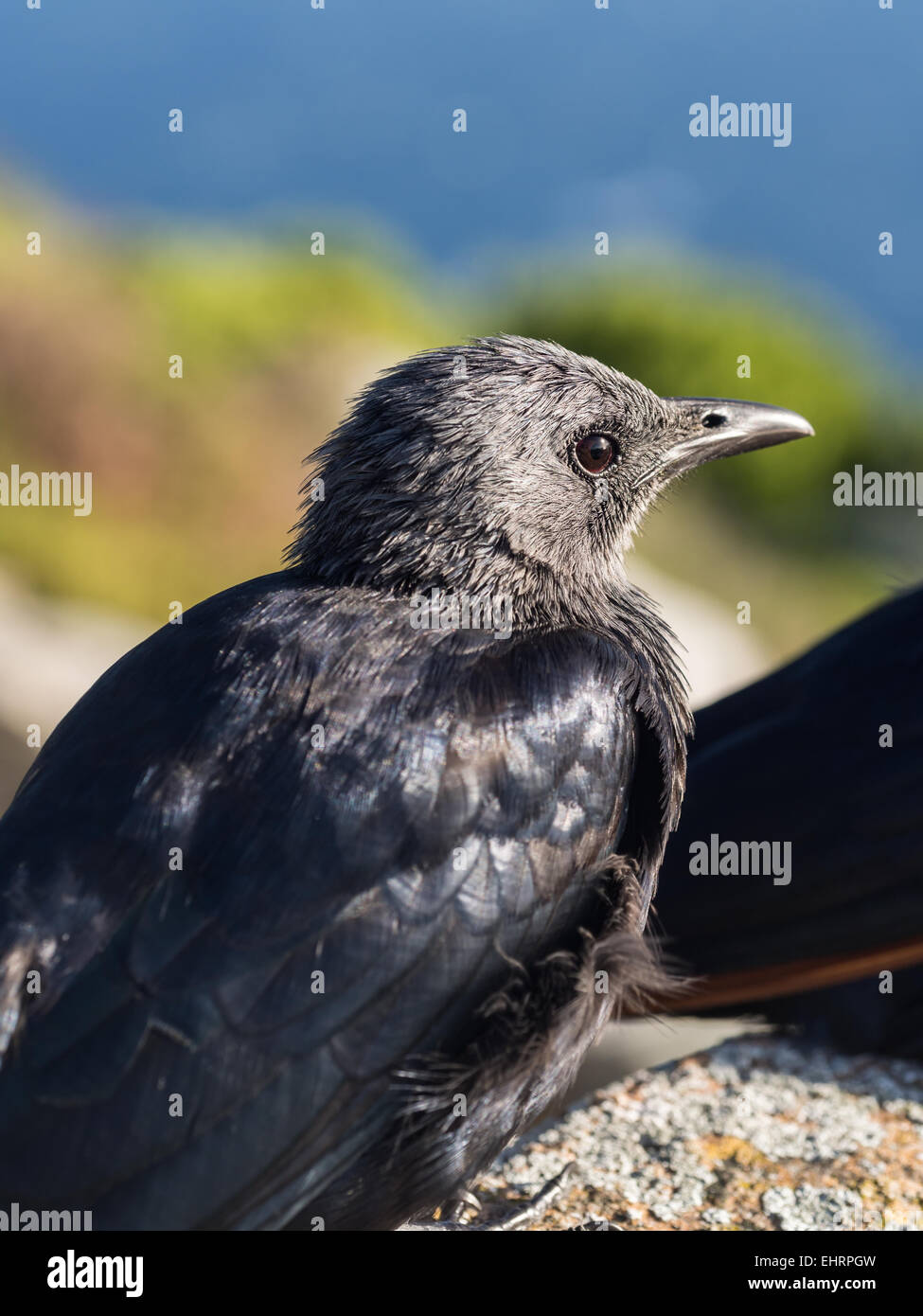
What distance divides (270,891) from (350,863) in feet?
0.56

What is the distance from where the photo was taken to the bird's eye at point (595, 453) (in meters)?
3.47

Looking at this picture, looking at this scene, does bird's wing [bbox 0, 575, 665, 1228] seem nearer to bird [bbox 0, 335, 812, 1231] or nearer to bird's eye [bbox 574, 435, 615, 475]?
bird [bbox 0, 335, 812, 1231]

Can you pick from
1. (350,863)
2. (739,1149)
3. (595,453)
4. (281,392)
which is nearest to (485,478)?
(595,453)

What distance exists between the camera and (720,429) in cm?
376

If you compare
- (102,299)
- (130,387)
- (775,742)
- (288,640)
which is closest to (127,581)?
(130,387)

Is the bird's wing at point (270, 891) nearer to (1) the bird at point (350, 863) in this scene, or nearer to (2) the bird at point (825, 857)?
(1) the bird at point (350, 863)

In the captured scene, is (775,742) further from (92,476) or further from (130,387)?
(130,387)

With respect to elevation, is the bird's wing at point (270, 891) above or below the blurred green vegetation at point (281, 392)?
below

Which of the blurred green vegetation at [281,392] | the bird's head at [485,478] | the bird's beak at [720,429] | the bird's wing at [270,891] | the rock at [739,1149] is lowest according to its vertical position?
the rock at [739,1149]

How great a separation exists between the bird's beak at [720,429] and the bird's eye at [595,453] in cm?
21

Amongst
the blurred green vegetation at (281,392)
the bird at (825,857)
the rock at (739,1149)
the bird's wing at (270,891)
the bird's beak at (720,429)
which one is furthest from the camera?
the blurred green vegetation at (281,392)

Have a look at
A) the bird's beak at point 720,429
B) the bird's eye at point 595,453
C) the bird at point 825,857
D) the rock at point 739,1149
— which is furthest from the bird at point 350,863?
the bird at point 825,857

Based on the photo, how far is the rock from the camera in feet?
11.1
